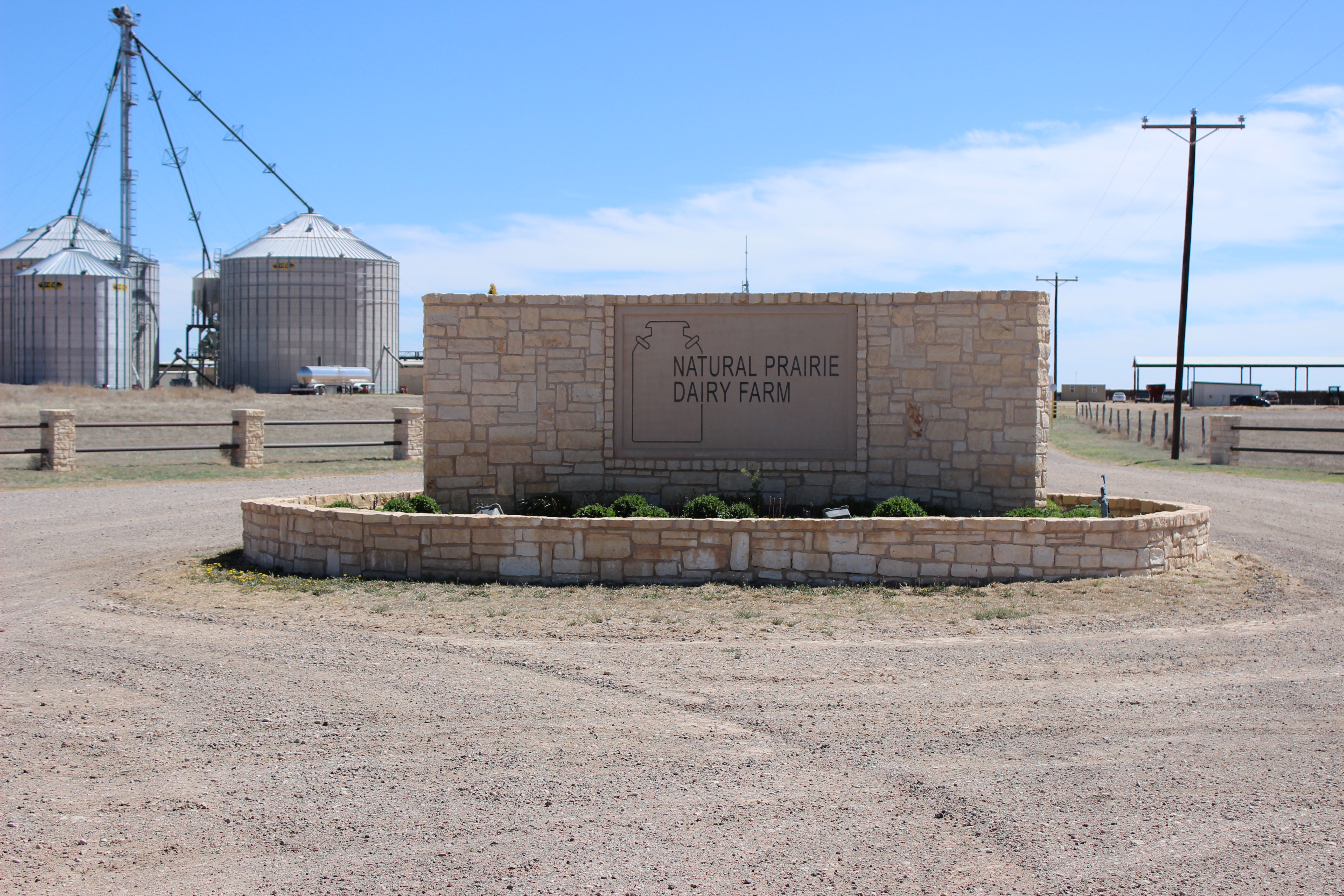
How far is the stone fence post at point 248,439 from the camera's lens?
70.9ft

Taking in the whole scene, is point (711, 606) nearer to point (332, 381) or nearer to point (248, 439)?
point (248, 439)

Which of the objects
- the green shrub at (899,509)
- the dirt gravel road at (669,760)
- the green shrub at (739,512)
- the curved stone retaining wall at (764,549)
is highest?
the green shrub at (899,509)

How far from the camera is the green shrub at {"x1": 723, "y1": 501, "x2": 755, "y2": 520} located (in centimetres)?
1011

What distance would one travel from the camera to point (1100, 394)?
91625mm

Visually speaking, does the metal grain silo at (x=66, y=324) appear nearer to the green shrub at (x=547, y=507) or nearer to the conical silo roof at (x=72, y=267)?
the conical silo roof at (x=72, y=267)

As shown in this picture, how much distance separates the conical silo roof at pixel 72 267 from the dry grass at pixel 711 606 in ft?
155

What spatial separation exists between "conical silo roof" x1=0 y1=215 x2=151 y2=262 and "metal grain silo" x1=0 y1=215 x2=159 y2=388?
37mm

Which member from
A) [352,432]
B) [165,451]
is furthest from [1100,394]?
[165,451]

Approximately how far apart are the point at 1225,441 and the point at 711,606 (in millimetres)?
18356

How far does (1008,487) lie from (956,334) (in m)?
1.70

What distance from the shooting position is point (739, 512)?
404 inches

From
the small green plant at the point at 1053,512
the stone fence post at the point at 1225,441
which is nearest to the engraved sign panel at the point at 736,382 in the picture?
the small green plant at the point at 1053,512

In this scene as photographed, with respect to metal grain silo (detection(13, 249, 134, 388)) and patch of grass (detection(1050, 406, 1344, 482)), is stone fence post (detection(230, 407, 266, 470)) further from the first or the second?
metal grain silo (detection(13, 249, 134, 388))

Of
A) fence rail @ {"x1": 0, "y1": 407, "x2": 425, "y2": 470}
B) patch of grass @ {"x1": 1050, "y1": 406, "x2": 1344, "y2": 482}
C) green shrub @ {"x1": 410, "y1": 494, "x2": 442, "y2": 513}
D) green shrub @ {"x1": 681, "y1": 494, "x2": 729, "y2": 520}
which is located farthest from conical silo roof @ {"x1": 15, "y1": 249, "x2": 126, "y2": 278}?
green shrub @ {"x1": 681, "y1": 494, "x2": 729, "y2": 520}
